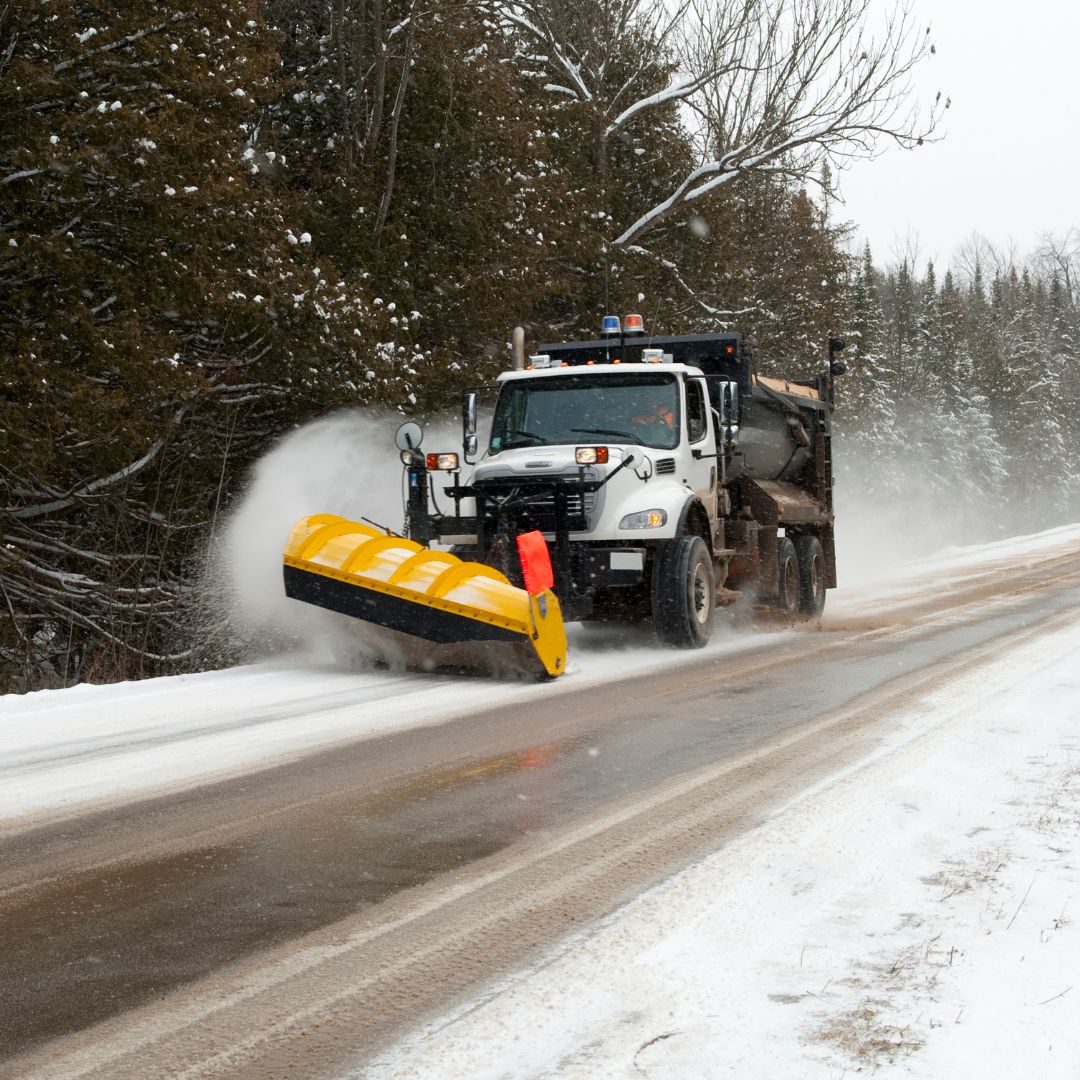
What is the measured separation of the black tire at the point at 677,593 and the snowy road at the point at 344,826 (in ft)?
3.01

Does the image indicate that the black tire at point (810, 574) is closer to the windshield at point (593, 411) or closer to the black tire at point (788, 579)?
the black tire at point (788, 579)

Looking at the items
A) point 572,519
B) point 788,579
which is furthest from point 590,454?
point 788,579

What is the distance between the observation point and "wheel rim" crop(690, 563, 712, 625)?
1051 cm

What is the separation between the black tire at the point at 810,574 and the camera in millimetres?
13805

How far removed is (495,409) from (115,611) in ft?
15.9

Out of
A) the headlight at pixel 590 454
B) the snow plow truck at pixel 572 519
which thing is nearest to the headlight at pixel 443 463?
the snow plow truck at pixel 572 519

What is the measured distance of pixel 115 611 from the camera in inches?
527

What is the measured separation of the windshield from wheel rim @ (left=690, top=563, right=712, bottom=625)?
1.05 meters

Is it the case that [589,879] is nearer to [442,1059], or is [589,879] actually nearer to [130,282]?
[442,1059]

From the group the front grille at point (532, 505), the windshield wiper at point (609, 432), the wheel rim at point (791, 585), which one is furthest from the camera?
the wheel rim at point (791, 585)

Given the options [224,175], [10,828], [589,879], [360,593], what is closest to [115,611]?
[224,175]

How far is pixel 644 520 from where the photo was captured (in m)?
10.0

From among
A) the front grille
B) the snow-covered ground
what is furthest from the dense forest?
the snow-covered ground

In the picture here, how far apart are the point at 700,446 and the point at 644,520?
1413mm
